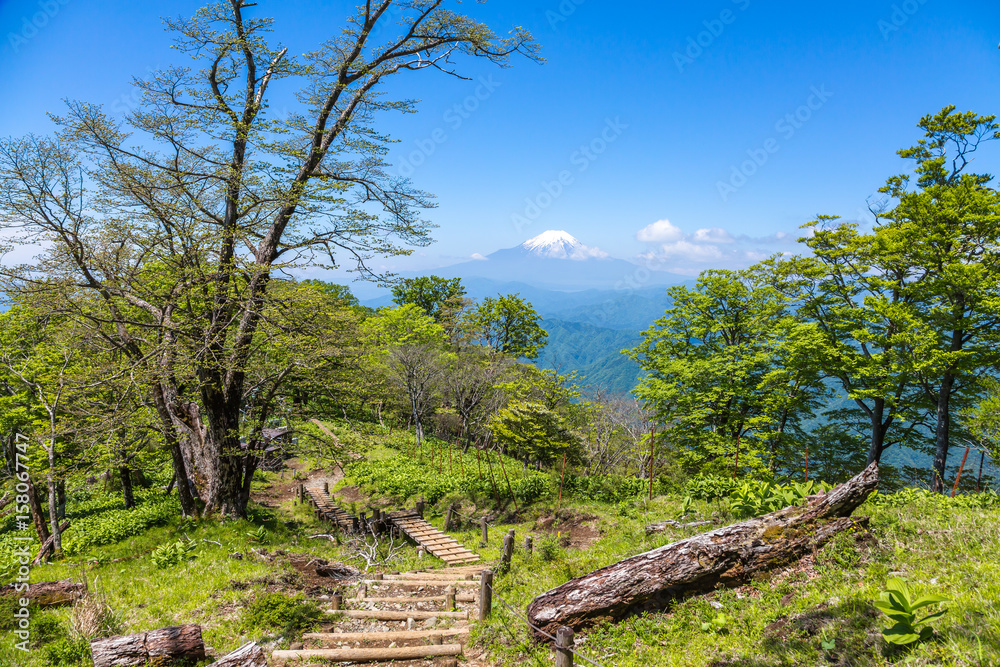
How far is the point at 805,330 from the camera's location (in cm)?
1881

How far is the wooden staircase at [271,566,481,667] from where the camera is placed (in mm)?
6012

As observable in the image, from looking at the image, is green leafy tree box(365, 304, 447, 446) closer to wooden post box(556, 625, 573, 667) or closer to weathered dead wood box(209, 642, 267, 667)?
weathered dead wood box(209, 642, 267, 667)

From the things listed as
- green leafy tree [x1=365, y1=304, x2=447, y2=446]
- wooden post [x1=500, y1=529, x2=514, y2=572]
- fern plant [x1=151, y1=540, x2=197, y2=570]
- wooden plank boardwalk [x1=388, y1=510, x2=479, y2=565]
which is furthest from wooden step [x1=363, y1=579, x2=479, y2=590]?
green leafy tree [x1=365, y1=304, x2=447, y2=446]

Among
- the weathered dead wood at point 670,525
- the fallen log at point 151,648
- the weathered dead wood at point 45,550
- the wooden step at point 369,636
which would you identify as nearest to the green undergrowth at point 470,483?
the weathered dead wood at point 670,525

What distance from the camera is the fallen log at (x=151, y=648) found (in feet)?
16.9

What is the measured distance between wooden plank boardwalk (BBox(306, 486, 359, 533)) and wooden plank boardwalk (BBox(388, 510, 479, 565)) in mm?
1771

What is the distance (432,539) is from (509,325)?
101ft

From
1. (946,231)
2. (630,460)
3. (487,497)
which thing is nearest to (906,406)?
(946,231)

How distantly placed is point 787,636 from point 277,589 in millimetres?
8298

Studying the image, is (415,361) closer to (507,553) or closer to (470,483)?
(470,483)

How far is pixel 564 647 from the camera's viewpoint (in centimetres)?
484

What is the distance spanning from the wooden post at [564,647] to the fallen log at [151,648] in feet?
14.9

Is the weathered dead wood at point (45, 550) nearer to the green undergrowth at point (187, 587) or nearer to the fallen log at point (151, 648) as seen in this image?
the green undergrowth at point (187, 587)

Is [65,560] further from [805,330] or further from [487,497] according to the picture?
[805,330]
